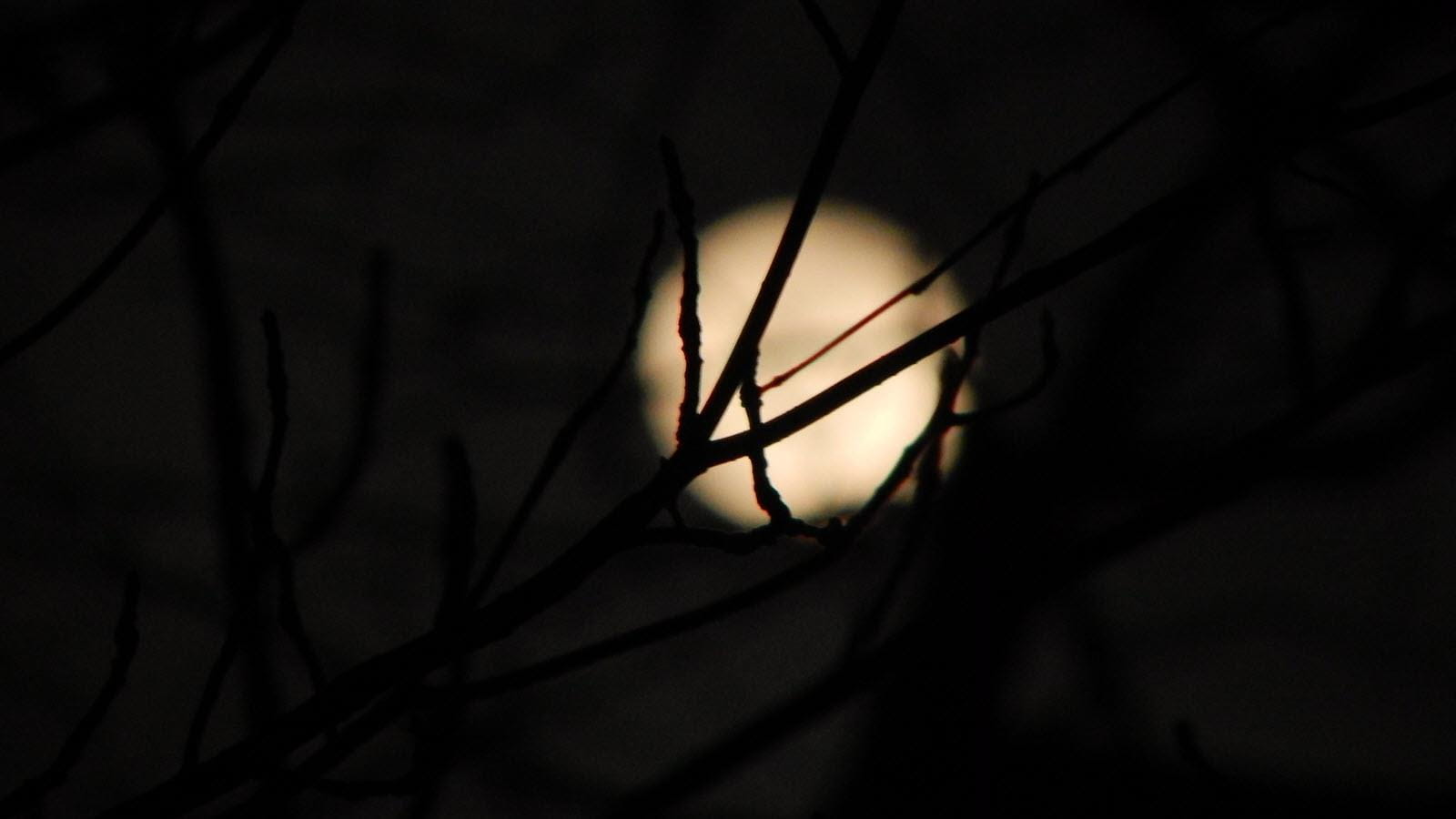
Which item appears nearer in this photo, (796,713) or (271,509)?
(271,509)

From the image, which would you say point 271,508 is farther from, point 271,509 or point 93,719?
point 93,719

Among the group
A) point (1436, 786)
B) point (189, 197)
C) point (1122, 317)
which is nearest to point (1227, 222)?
point (1122, 317)

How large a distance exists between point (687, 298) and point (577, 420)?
0.19m

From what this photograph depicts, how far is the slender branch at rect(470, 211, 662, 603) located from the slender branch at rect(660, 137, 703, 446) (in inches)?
2.8

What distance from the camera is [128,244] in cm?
96

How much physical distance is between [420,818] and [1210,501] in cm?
96

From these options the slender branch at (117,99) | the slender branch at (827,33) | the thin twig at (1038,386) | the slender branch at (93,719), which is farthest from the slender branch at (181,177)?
the thin twig at (1038,386)

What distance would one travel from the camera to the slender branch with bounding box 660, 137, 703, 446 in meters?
0.84

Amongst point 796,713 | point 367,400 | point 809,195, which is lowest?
point 796,713

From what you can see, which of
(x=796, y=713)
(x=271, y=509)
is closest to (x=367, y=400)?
(x=271, y=509)

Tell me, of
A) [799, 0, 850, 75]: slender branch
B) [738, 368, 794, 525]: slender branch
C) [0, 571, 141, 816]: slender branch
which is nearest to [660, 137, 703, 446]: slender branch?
[738, 368, 794, 525]: slender branch

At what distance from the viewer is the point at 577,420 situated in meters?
0.99

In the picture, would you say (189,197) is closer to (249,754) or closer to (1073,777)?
(249,754)

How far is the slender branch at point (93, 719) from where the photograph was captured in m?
0.92
